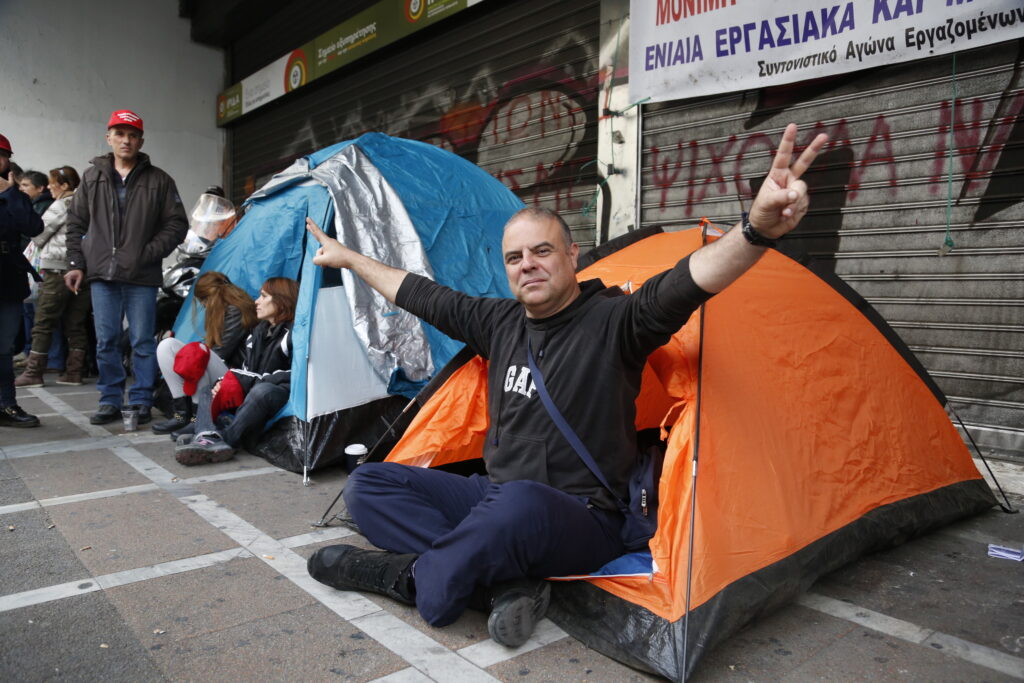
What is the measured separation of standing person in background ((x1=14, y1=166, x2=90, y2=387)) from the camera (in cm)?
688

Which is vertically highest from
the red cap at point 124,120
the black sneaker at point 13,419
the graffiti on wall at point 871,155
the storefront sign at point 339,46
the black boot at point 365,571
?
the storefront sign at point 339,46

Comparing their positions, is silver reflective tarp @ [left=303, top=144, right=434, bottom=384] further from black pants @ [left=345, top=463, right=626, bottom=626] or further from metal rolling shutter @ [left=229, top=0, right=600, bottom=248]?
metal rolling shutter @ [left=229, top=0, right=600, bottom=248]

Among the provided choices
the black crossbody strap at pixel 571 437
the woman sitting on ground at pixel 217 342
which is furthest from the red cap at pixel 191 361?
the black crossbody strap at pixel 571 437

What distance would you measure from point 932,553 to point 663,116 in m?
3.97

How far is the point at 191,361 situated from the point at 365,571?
2677 mm

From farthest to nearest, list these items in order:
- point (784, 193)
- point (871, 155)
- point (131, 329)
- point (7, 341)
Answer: point (131, 329) → point (7, 341) → point (871, 155) → point (784, 193)

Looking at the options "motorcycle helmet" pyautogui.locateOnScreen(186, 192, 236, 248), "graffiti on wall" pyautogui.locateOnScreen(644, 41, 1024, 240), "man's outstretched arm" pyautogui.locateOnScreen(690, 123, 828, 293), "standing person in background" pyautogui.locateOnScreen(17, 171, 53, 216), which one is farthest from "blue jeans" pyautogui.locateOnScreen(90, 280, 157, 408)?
"man's outstretched arm" pyautogui.locateOnScreen(690, 123, 828, 293)

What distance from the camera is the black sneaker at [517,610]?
91.4 inches

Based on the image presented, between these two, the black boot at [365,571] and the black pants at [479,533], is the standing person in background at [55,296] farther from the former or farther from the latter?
the black pants at [479,533]

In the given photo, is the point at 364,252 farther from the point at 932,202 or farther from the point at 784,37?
the point at 932,202

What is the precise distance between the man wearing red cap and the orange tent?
303cm

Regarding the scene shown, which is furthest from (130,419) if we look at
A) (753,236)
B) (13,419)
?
(753,236)

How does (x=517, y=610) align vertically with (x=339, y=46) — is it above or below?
below

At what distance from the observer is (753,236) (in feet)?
6.56
